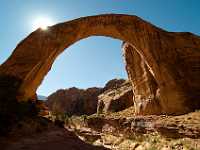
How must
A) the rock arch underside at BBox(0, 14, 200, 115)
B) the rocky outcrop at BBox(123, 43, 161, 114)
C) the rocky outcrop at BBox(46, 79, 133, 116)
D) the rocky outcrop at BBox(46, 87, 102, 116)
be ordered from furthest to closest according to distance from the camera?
the rocky outcrop at BBox(46, 87, 102, 116), the rocky outcrop at BBox(46, 79, 133, 116), the rocky outcrop at BBox(123, 43, 161, 114), the rock arch underside at BBox(0, 14, 200, 115)

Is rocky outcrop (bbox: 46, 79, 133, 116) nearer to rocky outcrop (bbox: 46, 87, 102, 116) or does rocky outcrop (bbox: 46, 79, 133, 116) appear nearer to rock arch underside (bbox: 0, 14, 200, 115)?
rocky outcrop (bbox: 46, 87, 102, 116)

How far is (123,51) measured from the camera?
3061 cm

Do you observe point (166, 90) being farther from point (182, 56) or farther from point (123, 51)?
point (123, 51)

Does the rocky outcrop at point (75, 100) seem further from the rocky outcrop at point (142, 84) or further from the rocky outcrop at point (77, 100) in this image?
→ the rocky outcrop at point (142, 84)

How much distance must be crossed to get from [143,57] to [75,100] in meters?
41.4

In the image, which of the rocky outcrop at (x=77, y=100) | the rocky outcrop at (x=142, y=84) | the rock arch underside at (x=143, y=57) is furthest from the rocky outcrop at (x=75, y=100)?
the rock arch underside at (x=143, y=57)

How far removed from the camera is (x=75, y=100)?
64188 mm

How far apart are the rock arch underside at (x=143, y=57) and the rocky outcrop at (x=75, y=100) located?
36079 mm

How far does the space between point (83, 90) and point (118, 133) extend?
42.5m

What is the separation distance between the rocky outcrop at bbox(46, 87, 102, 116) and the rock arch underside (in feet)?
118

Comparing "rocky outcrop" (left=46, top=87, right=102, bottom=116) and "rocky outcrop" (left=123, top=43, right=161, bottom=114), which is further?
"rocky outcrop" (left=46, top=87, right=102, bottom=116)

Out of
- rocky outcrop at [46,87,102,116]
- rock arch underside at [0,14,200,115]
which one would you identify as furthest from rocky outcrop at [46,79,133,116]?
rock arch underside at [0,14,200,115]

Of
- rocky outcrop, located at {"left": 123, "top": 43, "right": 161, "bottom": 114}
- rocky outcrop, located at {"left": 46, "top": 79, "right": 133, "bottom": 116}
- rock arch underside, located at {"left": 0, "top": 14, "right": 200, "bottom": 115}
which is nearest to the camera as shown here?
rock arch underside, located at {"left": 0, "top": 14, "right": 200, "bottom": 115}

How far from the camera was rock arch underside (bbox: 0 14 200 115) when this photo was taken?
70.6 feet
